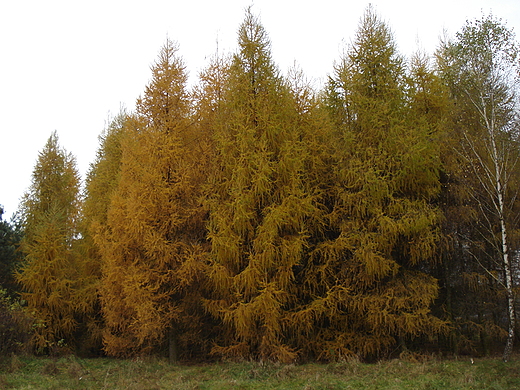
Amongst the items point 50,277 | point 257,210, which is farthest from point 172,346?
point 50,277

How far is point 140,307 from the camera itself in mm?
10609

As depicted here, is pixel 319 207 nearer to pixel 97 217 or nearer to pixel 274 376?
pixel 274 376

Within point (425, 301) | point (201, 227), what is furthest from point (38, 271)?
point (425, 301)

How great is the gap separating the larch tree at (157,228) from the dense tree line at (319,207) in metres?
0.06

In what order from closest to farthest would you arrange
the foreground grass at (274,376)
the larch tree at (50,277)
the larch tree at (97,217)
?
the foreground grass at (274,376), the larch tree at (50,277), the larch tree at (97,217)

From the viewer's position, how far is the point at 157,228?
1148 cm

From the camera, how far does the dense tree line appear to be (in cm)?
1047

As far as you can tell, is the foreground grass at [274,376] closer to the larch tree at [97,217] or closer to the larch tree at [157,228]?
the larch tree at [157,228]

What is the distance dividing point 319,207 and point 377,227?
2.05 metres

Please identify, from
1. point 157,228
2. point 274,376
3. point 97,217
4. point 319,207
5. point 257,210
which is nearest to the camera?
point 274,376

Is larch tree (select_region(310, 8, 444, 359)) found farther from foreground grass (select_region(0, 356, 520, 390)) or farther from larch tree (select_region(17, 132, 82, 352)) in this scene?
larch tree (select_region(17, 132, 82, 352))

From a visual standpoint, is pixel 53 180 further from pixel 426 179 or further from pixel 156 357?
pixel 426 179

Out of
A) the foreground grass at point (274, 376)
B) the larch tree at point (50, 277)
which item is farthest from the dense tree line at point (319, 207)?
the larch tree at point (50, 277)

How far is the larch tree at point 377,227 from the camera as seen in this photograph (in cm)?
1034
